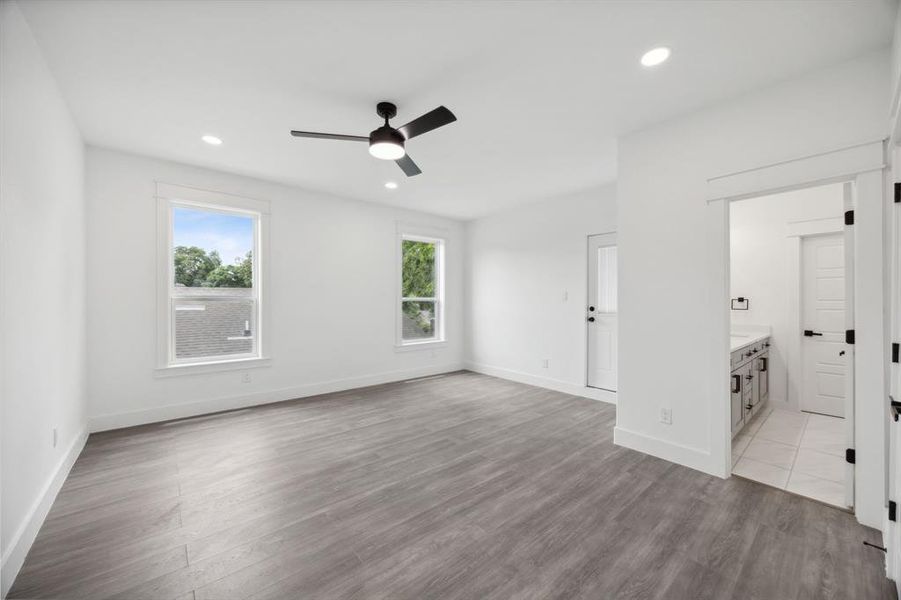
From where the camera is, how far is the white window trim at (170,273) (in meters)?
3.92

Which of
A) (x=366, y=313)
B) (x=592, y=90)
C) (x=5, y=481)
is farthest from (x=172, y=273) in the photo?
(x=592, y=90)

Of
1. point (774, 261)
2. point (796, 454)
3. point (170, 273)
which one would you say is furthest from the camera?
point (774, 261)

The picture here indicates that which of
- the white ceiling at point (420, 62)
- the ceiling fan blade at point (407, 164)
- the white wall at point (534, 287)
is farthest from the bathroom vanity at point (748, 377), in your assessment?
the ceiling fan blade at point (407, 164)

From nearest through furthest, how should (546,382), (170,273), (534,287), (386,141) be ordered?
(386,141)
(170,273)
(546,382)
(534,287)

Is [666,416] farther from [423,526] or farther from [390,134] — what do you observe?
[390,134]

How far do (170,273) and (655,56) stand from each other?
15.7 ft

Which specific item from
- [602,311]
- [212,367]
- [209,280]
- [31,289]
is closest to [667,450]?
[602,311]

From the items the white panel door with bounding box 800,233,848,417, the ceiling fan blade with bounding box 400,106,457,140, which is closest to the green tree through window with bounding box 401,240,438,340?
the ceiling fan blade with bounding box 400,106,457,140

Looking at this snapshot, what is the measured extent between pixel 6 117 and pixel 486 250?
5.43 meters

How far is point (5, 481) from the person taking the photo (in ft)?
5.60

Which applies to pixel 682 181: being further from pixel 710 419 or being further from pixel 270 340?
pixel 270 340

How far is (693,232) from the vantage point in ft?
9.36

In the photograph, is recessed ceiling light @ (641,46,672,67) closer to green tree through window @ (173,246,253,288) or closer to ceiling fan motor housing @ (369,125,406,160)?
ceiling fan motor housing @ (369,125,406,160)

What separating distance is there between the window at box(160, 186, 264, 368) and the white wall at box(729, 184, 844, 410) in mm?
5761
